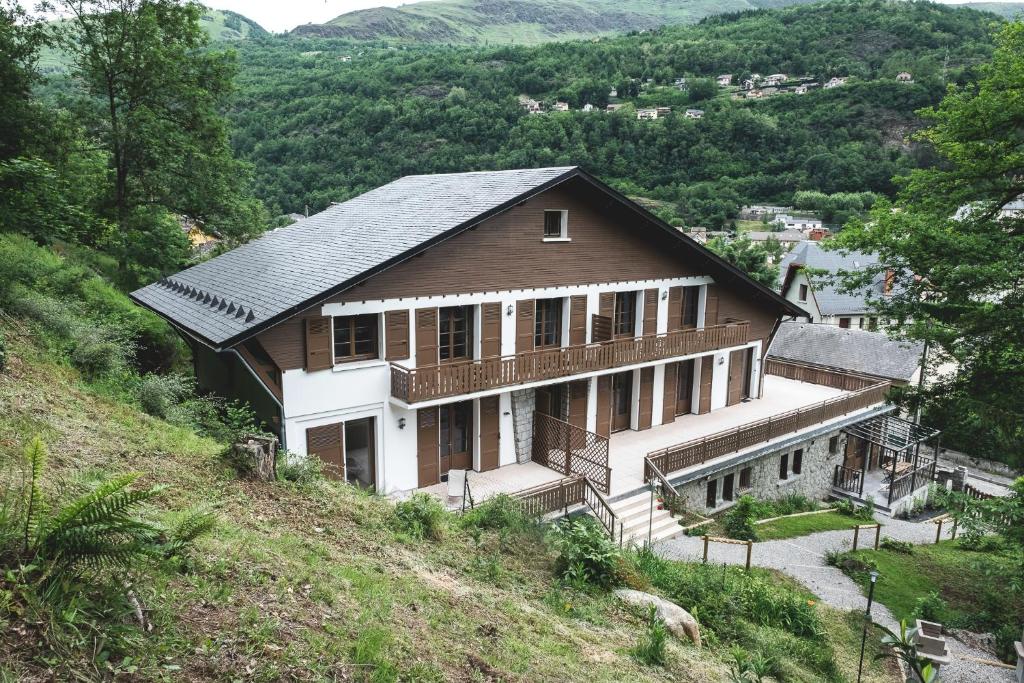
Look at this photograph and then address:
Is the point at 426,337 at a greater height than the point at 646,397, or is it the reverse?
the point at 426,337

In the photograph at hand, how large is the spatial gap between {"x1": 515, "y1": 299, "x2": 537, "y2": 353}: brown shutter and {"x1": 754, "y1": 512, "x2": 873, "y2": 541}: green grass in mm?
8227

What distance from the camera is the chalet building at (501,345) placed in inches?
587

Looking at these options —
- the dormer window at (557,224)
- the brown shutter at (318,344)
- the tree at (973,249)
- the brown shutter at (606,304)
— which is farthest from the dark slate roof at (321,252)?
the tree at (973,249)

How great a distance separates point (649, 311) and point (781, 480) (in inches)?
305

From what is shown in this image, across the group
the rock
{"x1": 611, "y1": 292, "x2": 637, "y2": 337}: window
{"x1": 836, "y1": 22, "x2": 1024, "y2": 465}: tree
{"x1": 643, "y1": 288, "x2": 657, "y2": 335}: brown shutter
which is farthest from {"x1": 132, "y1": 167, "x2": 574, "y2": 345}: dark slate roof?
{"x1": 836, "y1": 22, "x2": 1024, "y2": 465}: tree

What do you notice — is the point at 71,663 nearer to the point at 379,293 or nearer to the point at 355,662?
the point at 355,662

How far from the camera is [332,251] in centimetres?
1661

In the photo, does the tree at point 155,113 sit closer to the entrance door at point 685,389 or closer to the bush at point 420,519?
the bush at point 420,519

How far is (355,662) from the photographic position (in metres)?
5.56

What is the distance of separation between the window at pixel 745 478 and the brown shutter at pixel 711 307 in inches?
194

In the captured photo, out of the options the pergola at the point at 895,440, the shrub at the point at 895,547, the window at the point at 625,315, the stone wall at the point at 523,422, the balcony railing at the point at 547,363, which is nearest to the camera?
the balcony railing at the point at 547,363

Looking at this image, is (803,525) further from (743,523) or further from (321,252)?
(321,252)

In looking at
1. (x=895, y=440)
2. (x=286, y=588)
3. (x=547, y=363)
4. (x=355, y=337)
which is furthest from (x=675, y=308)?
(x=286, y=588)

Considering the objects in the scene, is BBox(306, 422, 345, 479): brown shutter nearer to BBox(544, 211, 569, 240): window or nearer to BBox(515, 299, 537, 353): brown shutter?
BBox(515, 299, 537, 353): brown shutter
